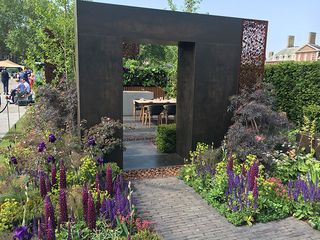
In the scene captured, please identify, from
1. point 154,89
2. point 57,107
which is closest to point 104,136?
point 57,107

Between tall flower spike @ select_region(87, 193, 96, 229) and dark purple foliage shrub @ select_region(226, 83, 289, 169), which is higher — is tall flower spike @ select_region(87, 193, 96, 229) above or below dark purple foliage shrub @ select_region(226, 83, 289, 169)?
below

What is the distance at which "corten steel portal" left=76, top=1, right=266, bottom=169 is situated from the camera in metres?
5.45

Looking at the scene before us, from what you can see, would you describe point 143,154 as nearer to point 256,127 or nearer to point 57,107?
point 57,107

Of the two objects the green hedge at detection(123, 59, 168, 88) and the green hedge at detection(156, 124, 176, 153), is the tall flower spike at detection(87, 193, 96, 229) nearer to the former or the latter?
the green hedge at detection(156, 124, 176, 153)

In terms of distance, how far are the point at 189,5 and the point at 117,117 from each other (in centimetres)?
1284

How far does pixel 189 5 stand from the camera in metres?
16.5

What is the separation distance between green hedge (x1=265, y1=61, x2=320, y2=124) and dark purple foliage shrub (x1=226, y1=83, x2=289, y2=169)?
311 centimetres

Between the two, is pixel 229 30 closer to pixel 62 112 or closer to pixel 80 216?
pixel 62 112

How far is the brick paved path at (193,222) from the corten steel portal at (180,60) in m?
1.56

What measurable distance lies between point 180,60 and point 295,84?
15.4 feet

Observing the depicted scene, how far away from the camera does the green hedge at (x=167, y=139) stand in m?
7.61

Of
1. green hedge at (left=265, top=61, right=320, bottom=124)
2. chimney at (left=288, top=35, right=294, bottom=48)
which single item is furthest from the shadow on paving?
chimney at (left=288, top=35, right=294, bottom=48)

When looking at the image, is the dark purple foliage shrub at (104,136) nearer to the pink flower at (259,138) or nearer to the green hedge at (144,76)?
the pink flower at (259,138)

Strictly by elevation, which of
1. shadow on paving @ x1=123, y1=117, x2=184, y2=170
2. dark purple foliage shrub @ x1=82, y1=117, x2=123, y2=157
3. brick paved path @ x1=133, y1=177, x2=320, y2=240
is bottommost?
brick paved path @ x1=133, y1=177, x2=320, y2=240
